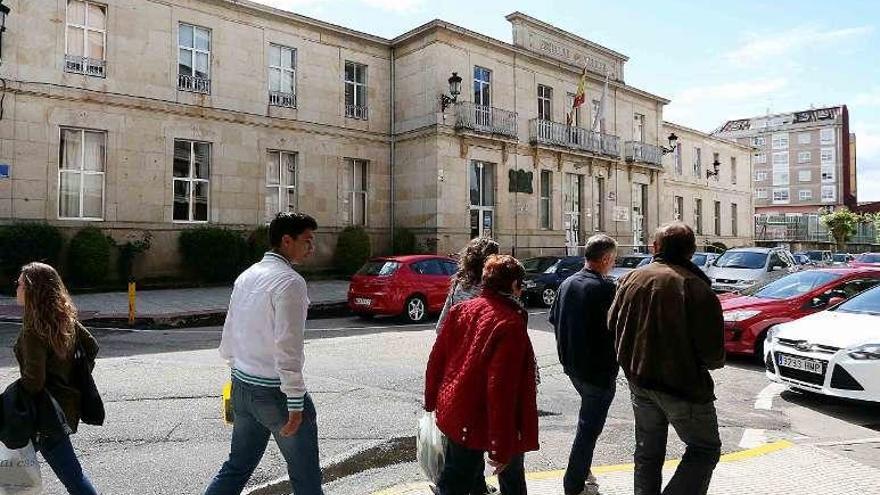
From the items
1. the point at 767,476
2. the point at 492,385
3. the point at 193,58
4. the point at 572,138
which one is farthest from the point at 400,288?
the point at 572,138

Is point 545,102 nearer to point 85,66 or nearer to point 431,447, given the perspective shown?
point 85,66

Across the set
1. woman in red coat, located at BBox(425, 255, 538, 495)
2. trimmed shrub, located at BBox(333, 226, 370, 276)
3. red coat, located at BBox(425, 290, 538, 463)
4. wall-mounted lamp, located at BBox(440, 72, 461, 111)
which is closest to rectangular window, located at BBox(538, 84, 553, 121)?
wall-mounted lamp, located at BBox(440, 72, 461, 111)

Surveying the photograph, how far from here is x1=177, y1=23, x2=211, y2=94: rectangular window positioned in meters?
19.9

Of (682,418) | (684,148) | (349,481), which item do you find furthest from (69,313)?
(684,148)

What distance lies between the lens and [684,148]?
1542 inches

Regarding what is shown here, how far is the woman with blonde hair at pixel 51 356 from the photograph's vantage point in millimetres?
3254

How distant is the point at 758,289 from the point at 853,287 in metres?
1.39

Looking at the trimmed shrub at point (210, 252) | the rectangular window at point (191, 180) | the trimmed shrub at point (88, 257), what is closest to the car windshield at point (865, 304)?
the trimmed shrub at point (210, 252)

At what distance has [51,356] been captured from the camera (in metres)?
3.33

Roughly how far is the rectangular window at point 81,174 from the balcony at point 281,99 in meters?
5.68

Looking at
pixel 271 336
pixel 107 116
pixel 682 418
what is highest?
pixel 107 116

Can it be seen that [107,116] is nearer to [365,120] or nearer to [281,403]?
[365,120]

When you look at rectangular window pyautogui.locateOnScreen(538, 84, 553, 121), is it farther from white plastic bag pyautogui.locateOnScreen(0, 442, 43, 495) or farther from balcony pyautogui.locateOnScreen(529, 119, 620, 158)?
white plastic bag pyautogui.locateOnScreen(0, 442, 43, 495)

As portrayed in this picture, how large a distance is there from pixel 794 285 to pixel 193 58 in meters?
18.6
